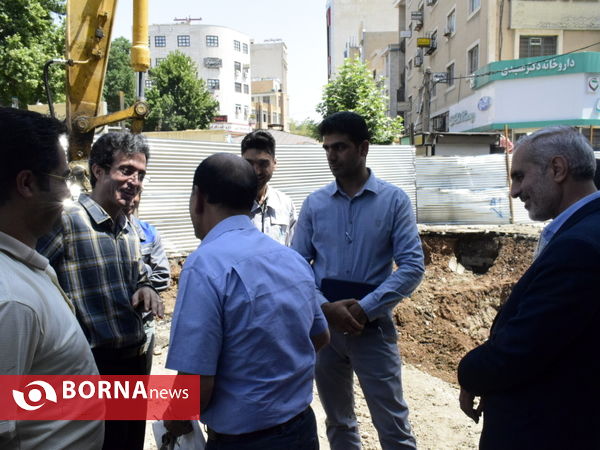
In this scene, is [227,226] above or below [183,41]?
below

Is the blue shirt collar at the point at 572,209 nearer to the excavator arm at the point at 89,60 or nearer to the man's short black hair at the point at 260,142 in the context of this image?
the man's short black hair at the point at 260,142

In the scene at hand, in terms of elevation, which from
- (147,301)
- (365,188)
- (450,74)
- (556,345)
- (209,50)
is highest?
(209,50)

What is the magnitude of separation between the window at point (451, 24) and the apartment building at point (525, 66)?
1.60ft

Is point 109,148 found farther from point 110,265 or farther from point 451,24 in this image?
point 451,24

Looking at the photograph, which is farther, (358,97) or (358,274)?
(358,97)

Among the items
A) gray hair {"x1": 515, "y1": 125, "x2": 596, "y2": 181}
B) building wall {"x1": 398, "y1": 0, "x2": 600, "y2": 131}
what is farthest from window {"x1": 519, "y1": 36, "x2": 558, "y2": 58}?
gray hair {"x1": 515, "y1": 125, "x2": 596, "y2": 181}

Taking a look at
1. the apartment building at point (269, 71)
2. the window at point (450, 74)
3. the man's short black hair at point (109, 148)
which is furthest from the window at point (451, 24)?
the apartment building at point (269, 71)

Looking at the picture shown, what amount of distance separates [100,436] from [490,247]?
1037 centimetres

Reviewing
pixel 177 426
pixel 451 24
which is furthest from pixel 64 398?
pixel 451 24

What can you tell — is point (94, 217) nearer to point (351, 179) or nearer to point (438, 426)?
point (351, 179)

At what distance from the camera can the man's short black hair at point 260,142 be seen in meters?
3.55

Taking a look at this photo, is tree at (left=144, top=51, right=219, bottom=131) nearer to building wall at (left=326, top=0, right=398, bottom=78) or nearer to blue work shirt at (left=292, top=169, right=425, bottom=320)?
building wall at (left=326, top=0, right=398, bottom=78)

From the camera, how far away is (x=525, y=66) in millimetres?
17484

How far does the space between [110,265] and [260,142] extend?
1.57m
